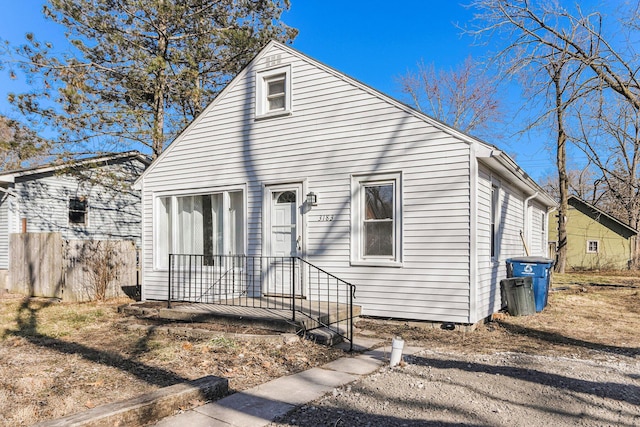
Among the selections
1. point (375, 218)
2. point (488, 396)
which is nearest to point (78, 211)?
point (375, 218)

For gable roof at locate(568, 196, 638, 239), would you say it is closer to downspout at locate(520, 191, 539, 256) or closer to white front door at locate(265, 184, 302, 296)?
downspout at locate(520, 191, 539, 256)

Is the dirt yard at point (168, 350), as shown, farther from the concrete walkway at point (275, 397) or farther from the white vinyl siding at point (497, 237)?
the white vinyl siding at point (497, 237)

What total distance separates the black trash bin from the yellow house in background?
20055 millimetres

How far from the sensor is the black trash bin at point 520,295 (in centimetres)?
852

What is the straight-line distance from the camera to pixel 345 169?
8.10 meters

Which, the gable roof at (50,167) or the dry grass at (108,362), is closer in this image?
the dry grass at (108,362)

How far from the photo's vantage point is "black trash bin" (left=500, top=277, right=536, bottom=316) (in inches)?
336

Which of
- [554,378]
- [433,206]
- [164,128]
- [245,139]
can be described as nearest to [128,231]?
[164,128]

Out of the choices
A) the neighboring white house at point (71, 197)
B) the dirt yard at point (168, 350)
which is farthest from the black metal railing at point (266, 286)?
the neighboring white house at point (71, 197)

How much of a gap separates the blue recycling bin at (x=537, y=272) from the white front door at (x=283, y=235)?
4435 mm

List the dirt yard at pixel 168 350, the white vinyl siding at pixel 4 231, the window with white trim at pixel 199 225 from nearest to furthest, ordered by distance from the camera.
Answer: the dirt yard at pixel 168 350 < the window with white trim at pixel 199 225 < the white vinyl siding at pixel 4 231

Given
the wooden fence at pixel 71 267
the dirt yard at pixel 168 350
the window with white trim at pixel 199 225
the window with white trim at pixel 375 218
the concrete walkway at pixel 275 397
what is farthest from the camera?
the wooden fence at pixel 71 267

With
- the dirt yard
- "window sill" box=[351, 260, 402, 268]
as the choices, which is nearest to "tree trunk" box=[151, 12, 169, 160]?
the dirt yard

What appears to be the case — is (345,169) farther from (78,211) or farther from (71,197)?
(71,197)
